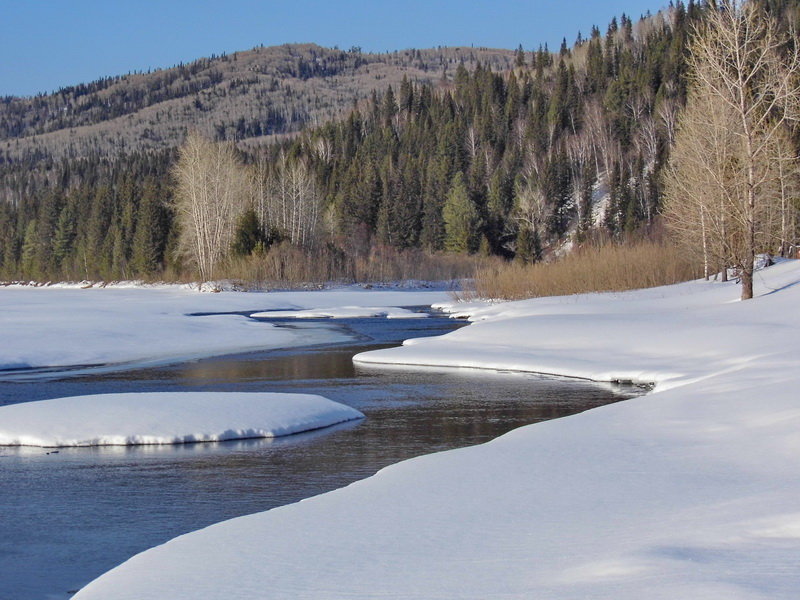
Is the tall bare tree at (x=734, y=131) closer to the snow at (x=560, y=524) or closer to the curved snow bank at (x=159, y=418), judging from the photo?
the snow at (x=560, y=524)

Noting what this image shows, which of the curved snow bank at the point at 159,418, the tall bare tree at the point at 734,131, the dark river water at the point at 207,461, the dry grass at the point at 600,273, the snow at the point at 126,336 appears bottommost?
the dark river water at the point at 207,461

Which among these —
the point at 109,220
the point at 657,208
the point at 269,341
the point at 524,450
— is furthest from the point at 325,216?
the point at 524,450

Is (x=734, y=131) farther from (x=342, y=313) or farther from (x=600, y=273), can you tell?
(x=342, y=313)

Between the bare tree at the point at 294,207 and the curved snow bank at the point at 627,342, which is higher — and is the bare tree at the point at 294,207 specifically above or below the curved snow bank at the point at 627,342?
above

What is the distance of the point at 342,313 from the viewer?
123ft

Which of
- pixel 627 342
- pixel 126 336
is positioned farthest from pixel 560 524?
pixel 126 336

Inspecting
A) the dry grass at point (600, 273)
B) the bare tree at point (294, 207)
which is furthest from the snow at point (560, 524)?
the bare tree at point (294, 207)

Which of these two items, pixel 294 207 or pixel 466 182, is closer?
pixel 294 207

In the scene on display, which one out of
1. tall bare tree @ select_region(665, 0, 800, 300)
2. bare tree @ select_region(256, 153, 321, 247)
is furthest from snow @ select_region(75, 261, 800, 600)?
bare tree @ select_region(256, 153, 321, 247)

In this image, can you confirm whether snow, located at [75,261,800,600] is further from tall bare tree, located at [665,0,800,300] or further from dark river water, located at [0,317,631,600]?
tall bare tree, located at [665,0,800,300]

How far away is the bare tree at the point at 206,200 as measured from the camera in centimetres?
5862

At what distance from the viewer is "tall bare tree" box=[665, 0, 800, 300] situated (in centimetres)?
2436

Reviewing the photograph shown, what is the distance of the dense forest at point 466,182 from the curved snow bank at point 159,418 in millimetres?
47544

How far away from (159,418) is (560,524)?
Answer: 23.2 feet
